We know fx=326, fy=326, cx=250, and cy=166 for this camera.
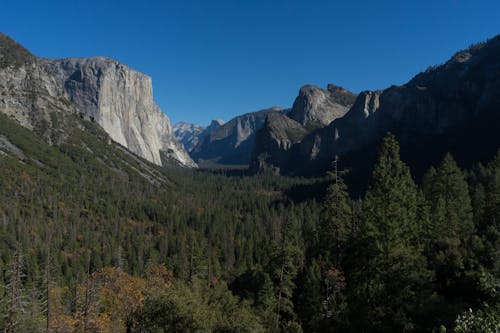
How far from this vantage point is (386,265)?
899 inches

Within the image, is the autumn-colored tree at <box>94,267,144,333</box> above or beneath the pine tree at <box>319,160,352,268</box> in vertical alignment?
beneath

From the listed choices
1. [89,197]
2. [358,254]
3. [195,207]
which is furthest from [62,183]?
[358,254]

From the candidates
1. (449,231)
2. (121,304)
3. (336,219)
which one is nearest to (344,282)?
(336,219)

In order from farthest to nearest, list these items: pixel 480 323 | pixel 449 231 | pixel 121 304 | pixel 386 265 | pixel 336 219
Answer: pixel 121 304 → pixel 449 231 → pixel 336 219 → pixel 386 265 → pixel 480 323

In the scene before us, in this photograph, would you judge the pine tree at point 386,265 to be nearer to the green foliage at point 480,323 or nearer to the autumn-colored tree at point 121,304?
the green foliage at point 480,323

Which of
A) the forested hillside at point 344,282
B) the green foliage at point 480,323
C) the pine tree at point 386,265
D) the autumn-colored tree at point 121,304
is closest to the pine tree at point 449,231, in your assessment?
the forested hillside at point 344,282

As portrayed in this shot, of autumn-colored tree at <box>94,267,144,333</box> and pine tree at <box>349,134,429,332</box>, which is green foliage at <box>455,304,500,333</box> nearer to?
pine tree at <box>349,134,429,332</box>

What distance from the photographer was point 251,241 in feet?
365

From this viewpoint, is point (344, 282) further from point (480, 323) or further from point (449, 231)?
point (480, 323)

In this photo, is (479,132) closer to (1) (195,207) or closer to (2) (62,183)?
(1) (195,207)

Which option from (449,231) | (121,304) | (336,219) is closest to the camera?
(336,219)

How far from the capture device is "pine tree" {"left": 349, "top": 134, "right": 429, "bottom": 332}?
21.9 metres

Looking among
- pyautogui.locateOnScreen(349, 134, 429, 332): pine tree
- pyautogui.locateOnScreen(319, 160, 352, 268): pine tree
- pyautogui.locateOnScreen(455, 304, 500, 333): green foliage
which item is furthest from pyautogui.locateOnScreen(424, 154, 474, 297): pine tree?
pyautogui.locateOnScreen(455, 304, 500, 333): green foliage

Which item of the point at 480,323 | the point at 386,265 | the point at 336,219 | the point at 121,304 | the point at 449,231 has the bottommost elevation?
the point at 121,304
